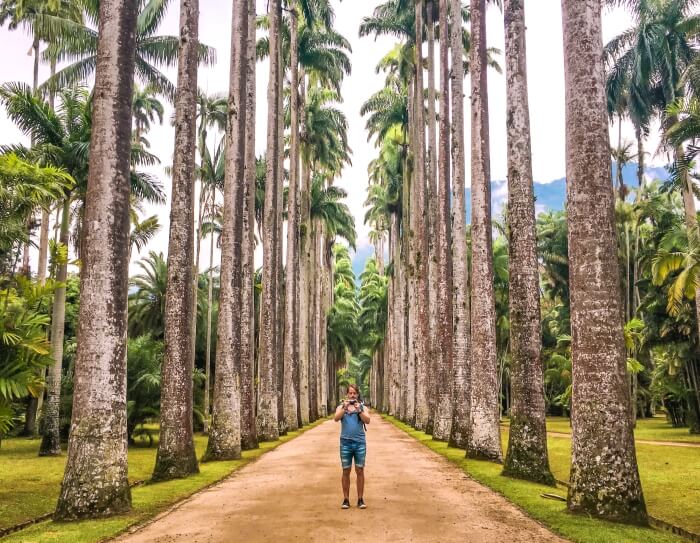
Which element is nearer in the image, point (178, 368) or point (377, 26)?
point (178, 368)

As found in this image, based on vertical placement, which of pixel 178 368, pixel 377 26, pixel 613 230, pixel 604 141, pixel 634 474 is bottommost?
pixel 634 474

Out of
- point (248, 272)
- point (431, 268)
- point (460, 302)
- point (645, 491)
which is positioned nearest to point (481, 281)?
point (460, 302)

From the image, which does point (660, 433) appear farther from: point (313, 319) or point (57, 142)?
point (57, 142)

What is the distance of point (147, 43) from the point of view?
25.7 meters

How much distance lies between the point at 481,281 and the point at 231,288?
6583mm

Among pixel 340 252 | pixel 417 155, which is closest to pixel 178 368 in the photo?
pixel 417 155

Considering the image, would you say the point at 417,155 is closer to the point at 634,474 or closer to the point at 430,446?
the point at 430,446

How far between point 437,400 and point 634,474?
49.4ft

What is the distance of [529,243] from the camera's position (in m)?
A: 12.4

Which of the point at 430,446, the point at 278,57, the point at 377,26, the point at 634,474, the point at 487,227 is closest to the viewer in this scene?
the point at 634,474

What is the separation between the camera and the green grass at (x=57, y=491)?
7379 mm

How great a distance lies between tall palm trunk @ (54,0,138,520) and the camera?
8.34 metres

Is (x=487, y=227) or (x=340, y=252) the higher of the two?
(x=340, y=252)

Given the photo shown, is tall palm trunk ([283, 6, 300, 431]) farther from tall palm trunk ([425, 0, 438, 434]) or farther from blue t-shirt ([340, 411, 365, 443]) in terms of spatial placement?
blue t-shirt ([340, 411, 365, 443])
